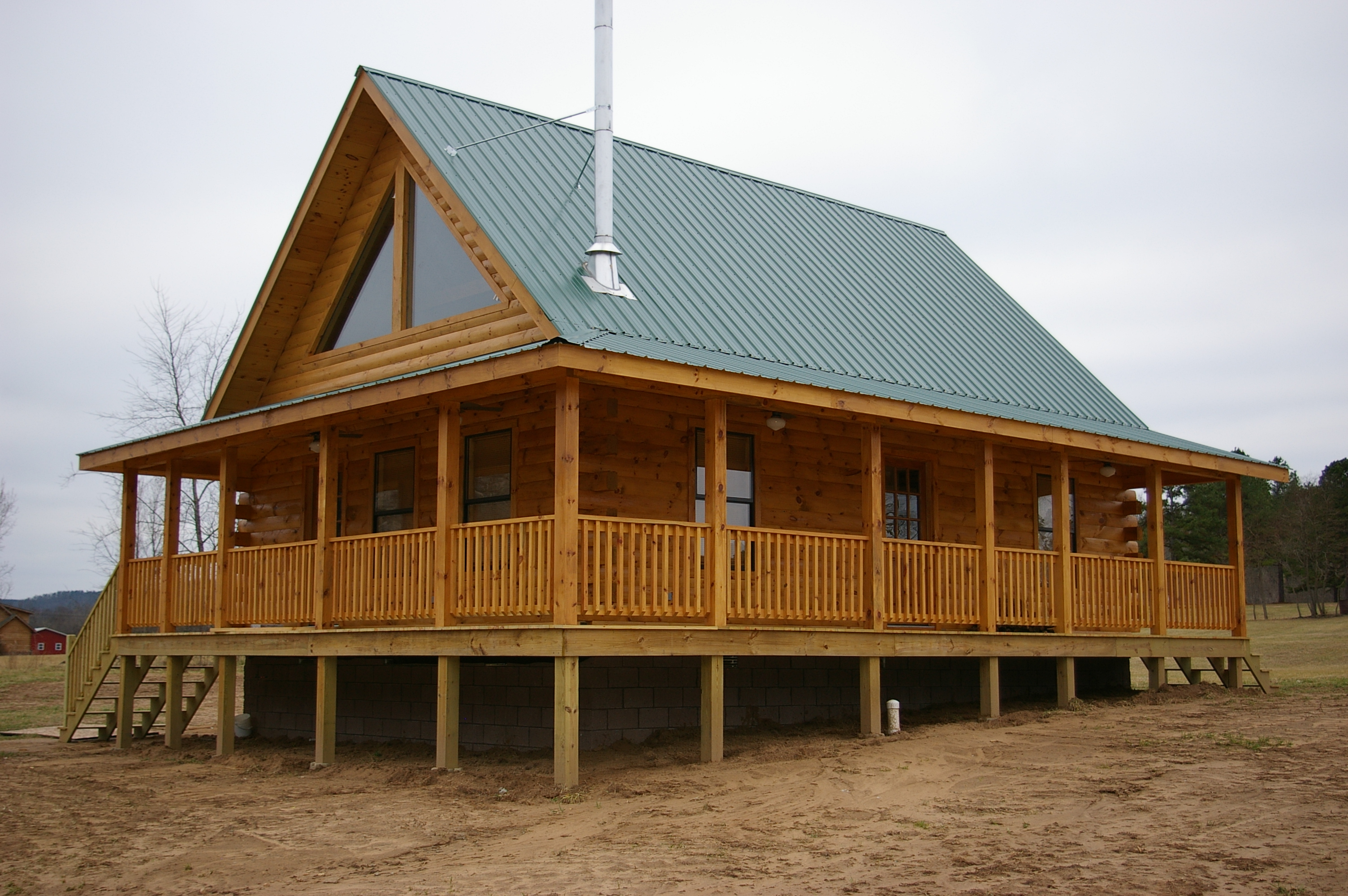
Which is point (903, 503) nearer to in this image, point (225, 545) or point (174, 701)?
point (225, 545)

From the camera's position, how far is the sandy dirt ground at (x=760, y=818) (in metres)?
9.43

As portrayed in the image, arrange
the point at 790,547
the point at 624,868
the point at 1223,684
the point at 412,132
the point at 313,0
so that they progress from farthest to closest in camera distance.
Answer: the point at 1223,684, the point at 313,0, the point at 412,132, the point at 790,547, the point at 624,868

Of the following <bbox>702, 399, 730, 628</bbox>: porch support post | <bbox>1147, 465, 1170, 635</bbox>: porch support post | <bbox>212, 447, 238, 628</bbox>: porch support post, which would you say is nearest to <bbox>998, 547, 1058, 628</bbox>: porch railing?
<bbox>1147, 465, 1170, 635</bbox>: porch support post

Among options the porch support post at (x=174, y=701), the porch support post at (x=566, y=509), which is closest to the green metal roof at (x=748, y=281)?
the porch support post at (x=566, y=509)

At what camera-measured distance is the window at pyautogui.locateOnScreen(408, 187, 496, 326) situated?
52.7 ft

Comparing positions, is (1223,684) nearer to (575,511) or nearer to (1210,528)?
(575,511)

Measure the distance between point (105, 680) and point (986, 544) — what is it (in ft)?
46.9

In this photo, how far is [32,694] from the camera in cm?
3309

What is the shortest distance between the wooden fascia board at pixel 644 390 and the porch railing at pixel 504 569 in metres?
1.51

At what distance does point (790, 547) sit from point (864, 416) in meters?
1.77

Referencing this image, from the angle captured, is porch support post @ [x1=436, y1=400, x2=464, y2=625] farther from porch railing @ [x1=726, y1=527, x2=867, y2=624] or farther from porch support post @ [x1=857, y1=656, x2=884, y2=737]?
porch support post @ [x1=857, y1=656, x2=884, y2=737]

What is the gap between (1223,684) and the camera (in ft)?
70.3

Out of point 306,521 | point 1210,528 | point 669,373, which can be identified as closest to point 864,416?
point 669,373

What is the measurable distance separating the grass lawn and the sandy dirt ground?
412 inches
